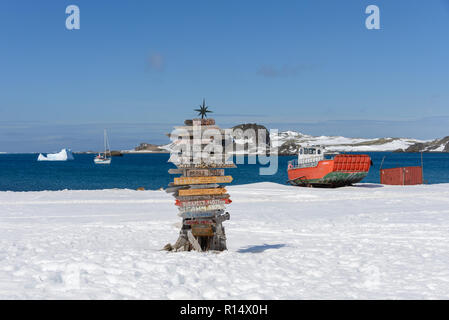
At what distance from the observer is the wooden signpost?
11.2m

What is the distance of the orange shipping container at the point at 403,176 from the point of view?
144 feet

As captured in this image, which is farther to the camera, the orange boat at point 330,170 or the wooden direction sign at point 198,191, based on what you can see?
the orange boat at point 330,170

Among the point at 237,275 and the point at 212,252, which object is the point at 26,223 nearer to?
the point at 212,252

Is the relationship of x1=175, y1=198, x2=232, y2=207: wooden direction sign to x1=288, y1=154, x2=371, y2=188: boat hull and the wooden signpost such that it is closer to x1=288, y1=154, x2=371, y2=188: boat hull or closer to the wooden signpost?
the wooden signpost

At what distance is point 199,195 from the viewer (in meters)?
11.3

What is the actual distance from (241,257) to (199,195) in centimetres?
194

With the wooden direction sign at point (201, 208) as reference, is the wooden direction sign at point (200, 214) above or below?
below

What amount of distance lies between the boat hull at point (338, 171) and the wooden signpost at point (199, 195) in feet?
99.2

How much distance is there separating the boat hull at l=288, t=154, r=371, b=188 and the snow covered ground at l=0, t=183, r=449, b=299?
18.4m

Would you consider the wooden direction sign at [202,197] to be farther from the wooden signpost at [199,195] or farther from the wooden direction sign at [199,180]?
the wooden direction sign at [199,180]

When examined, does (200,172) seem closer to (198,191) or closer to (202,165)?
(202,165)

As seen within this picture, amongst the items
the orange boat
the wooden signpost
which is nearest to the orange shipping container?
the orange boat

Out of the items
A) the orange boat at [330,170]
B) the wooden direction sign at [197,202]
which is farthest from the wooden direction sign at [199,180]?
the orange boat at [330,170]

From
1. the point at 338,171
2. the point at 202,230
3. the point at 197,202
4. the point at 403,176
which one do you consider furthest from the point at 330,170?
the point at 197,202
